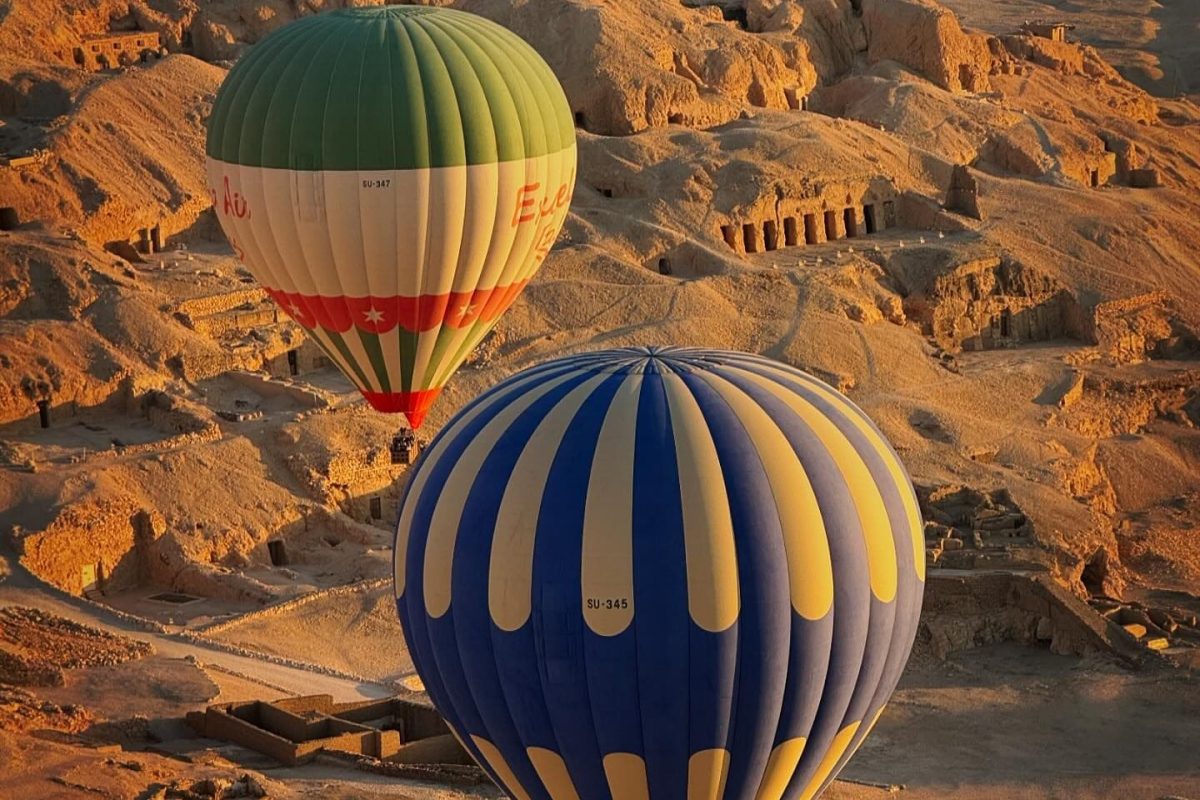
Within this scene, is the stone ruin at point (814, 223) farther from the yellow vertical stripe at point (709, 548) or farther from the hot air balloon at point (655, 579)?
the yellow vertical stripe at point (709, 548)

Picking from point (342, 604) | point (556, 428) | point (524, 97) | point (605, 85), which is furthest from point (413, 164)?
point (605, 85)

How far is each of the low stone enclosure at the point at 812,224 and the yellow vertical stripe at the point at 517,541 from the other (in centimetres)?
3466

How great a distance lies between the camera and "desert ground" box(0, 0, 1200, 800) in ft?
137

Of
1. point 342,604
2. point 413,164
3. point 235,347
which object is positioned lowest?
point 342,604

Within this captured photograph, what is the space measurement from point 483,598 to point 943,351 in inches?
1318

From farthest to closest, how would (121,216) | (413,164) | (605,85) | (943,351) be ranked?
(605,85), (943,351), (121,216), (413,164)

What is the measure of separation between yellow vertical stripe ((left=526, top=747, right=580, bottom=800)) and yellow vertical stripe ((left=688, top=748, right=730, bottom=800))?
3.69 ft

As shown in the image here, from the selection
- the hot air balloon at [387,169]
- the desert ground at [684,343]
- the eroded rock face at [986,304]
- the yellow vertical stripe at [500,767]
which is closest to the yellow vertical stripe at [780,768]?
the yellow vertical stripe at [500,767]

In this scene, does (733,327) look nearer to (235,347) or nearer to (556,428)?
(235,347)

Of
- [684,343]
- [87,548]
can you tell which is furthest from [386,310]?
[684,343]

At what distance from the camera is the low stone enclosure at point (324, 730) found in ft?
125

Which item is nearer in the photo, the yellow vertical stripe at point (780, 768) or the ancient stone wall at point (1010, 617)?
the yellow vertical stripe at point (780, 768)

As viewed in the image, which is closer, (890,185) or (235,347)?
(235,347)

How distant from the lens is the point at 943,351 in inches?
2419
